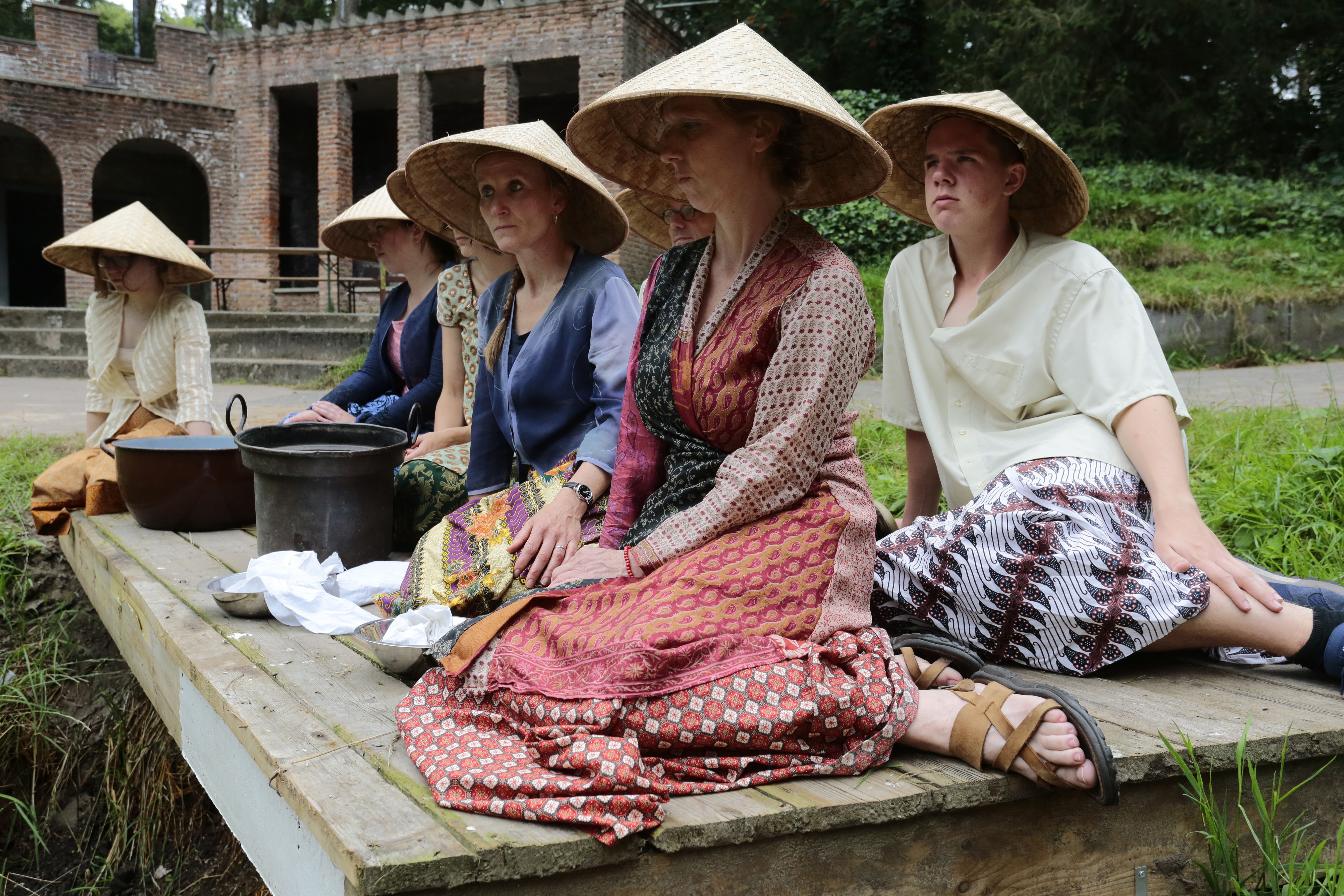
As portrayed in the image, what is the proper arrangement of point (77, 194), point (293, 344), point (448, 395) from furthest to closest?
point (77, 194) < point (293, 344) < point (448, 395)

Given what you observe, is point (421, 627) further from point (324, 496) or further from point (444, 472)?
point (444, 472)

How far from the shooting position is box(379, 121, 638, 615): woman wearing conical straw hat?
8.26ft

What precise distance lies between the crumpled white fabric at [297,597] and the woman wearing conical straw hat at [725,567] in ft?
2.19

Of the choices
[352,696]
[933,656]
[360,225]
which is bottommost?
[352,696]

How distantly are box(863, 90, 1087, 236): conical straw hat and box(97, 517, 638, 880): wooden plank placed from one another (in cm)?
163

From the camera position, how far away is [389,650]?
7.22 feet

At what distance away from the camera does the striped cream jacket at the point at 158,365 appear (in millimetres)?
4270

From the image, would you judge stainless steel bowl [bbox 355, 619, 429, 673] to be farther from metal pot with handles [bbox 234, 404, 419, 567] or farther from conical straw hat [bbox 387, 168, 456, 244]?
conical straw hat [bbox 387, 168, 456, 244]

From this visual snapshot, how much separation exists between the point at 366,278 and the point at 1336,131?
43.4 feet

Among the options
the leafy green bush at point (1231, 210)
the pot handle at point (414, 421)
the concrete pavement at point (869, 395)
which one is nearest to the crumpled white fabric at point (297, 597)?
the pot handle at point (414, 421)

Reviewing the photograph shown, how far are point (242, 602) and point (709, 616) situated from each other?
141 cm

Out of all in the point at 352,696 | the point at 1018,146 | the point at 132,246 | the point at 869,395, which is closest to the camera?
the point at 352,696

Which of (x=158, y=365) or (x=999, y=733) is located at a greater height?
(x=158, y=365)

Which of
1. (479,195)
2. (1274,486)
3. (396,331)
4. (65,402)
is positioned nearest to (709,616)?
(479,195)
